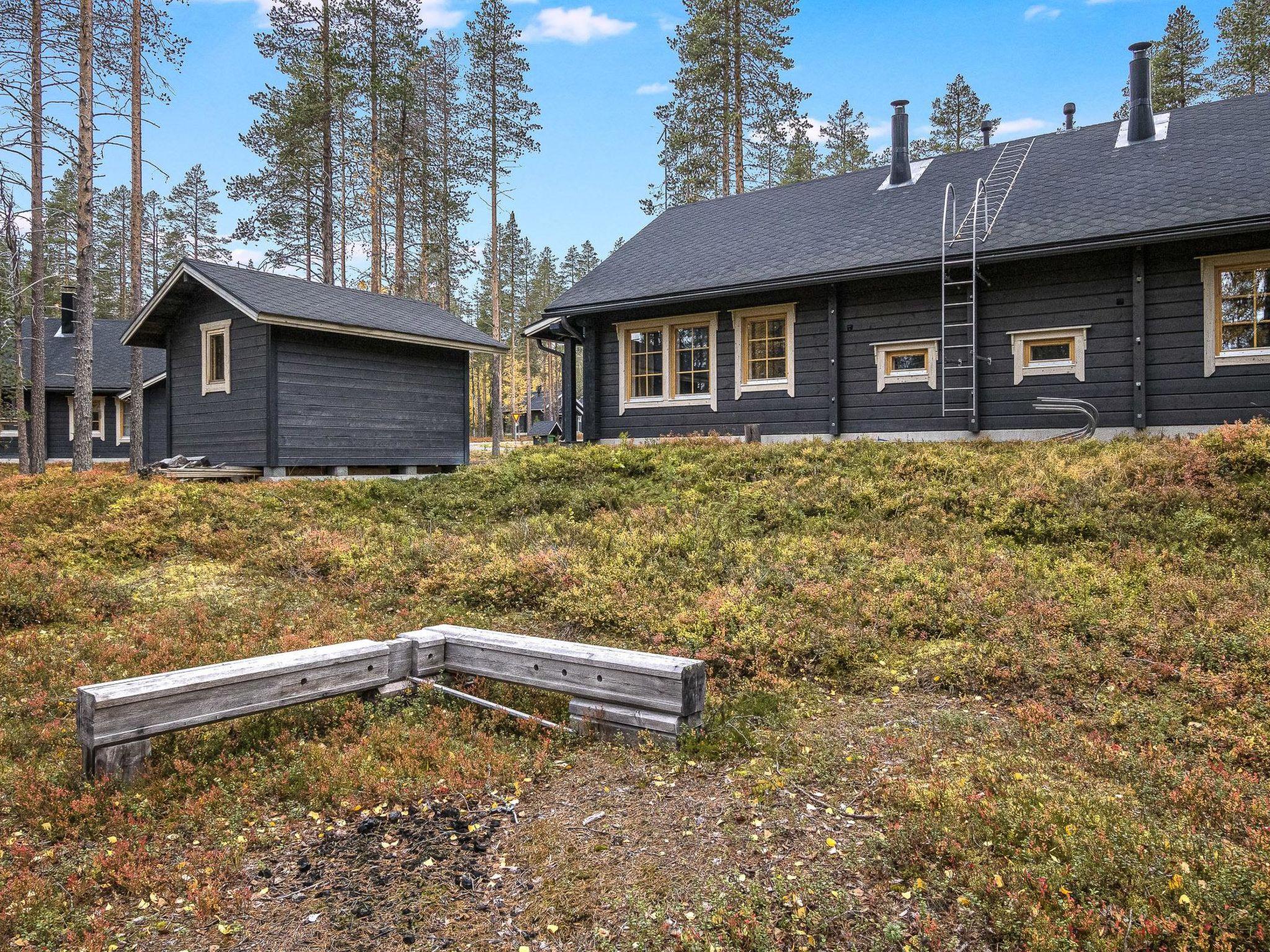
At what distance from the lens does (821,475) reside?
11.0 metres

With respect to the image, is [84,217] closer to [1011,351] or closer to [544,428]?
[1011,351]

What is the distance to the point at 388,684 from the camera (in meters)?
5.49

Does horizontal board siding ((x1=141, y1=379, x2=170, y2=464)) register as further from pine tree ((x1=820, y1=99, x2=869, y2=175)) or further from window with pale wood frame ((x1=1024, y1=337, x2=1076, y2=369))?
pine tree ((x1=820, y1=99, x2=869, y2=175))

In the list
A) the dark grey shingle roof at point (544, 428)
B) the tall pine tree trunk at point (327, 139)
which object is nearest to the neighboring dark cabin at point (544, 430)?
the dark grey shingle roof at point (544, 428)

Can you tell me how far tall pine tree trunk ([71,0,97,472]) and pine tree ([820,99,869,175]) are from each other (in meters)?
33.6

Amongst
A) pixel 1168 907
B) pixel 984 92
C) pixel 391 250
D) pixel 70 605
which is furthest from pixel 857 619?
pixel 391 250

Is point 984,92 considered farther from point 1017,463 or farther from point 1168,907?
point 1168,907

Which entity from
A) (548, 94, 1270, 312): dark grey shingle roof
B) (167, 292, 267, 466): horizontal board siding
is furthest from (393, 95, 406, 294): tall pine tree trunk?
(548, 94, 1270, 312): dark grey shingle roof

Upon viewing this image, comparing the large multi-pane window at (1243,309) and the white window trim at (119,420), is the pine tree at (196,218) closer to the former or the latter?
the white window trim at (119,420)

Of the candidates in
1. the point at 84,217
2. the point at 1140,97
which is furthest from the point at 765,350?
the point at 84,217

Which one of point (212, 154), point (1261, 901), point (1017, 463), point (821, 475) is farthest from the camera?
point (212, 154)

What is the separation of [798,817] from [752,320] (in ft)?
42.0

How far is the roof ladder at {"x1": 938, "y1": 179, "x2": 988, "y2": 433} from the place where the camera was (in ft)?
42.3

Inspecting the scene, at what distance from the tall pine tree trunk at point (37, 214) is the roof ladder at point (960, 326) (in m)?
18.6
